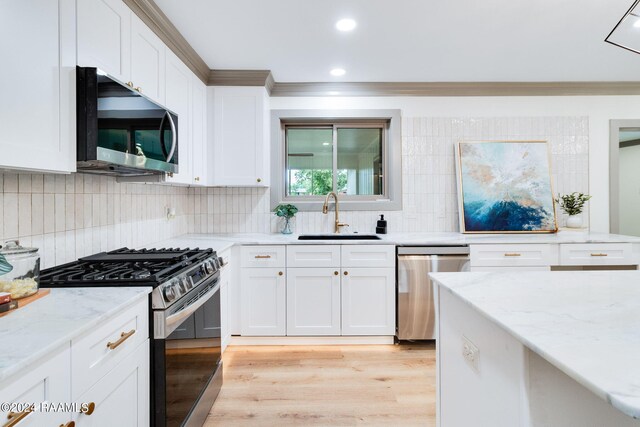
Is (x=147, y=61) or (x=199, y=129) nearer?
(x=147, y=61)

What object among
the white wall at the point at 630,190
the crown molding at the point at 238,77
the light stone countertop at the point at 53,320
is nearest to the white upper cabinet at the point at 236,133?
the crown molding at the point at 238,77

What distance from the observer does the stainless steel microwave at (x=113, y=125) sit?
4.41ft

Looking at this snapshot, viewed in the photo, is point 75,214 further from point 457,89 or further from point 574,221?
point 574,221

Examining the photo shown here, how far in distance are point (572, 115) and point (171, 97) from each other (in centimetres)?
386

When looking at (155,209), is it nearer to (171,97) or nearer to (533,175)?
(171,97)

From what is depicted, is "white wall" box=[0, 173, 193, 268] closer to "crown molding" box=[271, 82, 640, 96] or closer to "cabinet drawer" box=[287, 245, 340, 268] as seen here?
"cabinet drawer" box=[287, 245, 340, 268]

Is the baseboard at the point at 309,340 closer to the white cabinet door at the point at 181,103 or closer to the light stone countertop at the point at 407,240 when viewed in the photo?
the light stone countertop at the point at 407,240

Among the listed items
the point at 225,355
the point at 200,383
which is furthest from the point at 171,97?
the point at 225,355

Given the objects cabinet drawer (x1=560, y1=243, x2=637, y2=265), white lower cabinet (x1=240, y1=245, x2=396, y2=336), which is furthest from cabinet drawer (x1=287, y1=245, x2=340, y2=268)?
cabinet drawer (x1=560, y1=243, x2=637, y2=265)

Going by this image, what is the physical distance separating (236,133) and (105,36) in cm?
145

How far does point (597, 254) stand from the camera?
2807mm

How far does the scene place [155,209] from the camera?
2.65 m

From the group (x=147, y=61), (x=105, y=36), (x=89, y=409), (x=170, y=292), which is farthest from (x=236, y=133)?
(x=89, y=409)

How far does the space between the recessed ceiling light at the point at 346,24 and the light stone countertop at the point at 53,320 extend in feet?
6.65
